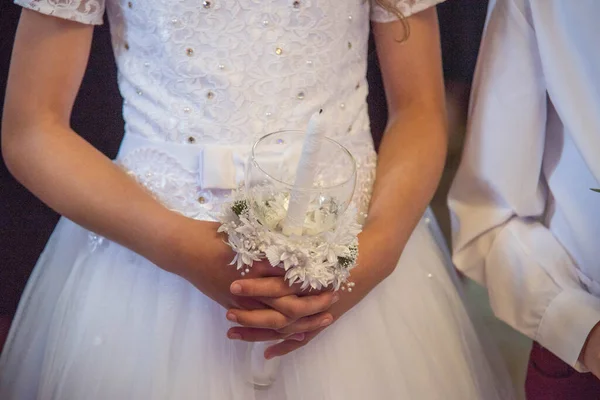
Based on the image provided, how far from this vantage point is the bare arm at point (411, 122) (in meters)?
0.82

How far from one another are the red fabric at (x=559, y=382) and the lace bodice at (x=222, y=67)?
14.1 inches

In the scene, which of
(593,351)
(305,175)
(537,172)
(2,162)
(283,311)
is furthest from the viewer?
(2,162)

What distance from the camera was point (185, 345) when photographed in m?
0.71

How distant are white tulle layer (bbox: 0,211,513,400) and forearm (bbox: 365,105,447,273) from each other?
3.3 inches

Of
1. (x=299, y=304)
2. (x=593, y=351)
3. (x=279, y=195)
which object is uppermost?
(x=279, y=195)

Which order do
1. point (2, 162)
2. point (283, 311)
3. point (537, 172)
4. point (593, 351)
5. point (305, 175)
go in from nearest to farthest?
point (305, 175) < point (283, 311) < point (593, 351) < point (537, 172) < point (2, 162)

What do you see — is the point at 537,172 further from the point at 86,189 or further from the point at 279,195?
the point at 86,189

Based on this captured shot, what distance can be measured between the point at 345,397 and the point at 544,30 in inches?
21.1

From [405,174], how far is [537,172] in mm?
195


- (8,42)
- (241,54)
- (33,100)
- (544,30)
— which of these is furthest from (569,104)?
(8,42)

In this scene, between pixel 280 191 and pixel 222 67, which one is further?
pixel 222 67

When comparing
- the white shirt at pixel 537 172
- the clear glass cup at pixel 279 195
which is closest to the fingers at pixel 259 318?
the clear glass cup at pixel 279 195
